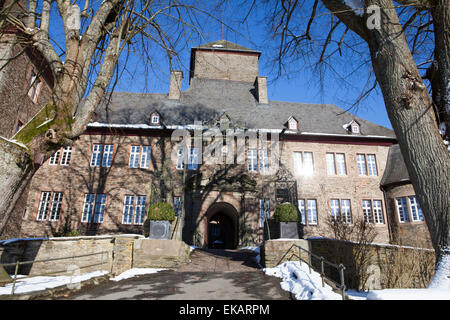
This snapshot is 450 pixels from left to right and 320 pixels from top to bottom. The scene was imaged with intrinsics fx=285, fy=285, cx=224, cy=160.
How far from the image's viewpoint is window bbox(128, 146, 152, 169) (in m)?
16.9

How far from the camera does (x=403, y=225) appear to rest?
16.1 m

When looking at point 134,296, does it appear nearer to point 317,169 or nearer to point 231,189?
point 231,189

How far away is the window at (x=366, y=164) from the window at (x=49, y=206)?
18051 mm

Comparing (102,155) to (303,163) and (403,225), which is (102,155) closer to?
(303,163)

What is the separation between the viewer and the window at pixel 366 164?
1797cm

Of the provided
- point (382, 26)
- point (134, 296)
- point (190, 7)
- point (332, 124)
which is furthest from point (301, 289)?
point (332, 124)

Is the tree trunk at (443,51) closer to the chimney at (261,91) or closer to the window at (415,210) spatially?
the window at (415,210)

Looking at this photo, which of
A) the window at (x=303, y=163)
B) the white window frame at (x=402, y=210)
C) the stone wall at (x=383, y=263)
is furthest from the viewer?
the window at (x=303, y=163)

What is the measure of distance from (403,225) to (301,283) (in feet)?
43.4

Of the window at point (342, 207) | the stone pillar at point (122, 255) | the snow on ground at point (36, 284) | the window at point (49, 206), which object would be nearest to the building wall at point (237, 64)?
the window at point (342, 207)

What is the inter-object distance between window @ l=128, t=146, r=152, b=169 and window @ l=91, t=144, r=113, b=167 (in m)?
1.24

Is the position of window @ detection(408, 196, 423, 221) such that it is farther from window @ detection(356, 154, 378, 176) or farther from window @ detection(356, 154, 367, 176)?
window @ detection(356, 154, 367, 176)

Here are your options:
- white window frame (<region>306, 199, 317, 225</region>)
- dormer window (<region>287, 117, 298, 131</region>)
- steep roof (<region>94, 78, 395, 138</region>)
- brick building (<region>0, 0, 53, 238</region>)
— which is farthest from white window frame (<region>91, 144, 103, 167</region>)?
white window frame (<region>306, 199, 317, 225</region>)

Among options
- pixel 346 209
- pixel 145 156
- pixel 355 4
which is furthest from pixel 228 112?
pixel 355 4
